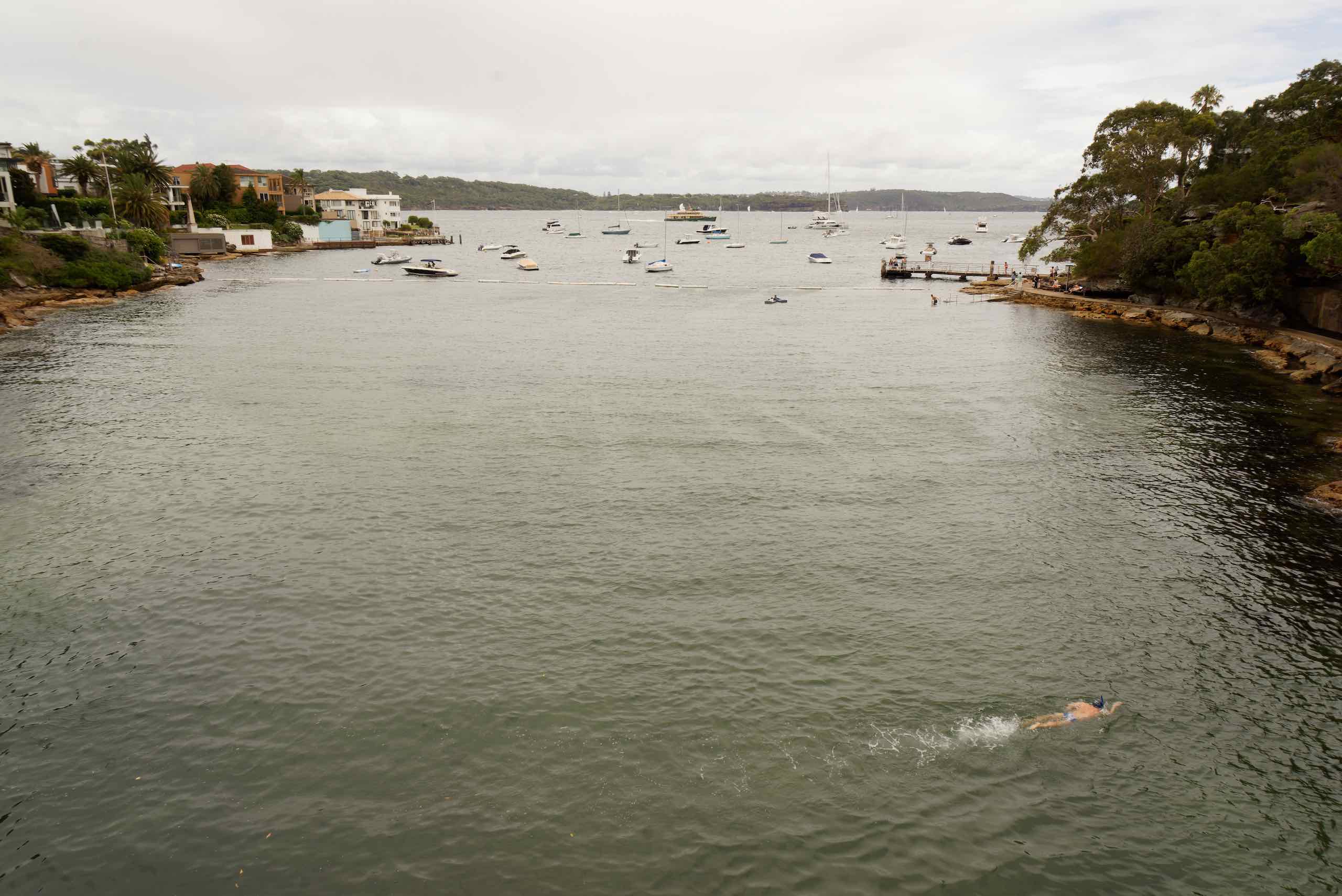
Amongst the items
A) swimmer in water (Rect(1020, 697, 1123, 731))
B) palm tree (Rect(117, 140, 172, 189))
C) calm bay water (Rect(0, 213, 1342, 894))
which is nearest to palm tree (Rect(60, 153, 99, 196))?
palm tree (Rect(117, 140, 172, 189))

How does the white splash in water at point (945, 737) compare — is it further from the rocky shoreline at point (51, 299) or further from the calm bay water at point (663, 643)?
the rocky shoreline at point (51, 299)

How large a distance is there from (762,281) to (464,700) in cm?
11945

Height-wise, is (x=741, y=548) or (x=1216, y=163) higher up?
(x=1216, y=163)

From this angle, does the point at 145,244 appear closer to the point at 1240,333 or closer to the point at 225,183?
the point at 225,183

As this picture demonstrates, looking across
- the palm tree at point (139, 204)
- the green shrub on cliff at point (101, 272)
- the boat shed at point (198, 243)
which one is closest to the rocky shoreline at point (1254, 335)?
the green shrub on cliff at point (101, 272)

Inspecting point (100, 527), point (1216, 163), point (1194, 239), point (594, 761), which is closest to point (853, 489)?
point (594, 761)

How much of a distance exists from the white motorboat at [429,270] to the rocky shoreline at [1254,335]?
8524cm

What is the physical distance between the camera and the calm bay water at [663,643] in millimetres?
17375

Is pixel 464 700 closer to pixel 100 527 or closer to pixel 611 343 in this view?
pixel 100 527

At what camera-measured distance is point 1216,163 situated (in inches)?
3848

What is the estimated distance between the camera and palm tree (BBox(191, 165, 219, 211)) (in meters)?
175

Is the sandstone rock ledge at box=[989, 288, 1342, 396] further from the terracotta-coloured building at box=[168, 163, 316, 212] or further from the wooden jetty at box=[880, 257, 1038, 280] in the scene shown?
the terracotta-coloured building at box=[168, 163, 316, 212]

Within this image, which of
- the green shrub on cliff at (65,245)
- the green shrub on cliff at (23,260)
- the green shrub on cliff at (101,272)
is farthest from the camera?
the green shrub on cliff at (65,245)

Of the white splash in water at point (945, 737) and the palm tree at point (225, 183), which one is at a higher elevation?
the palm tree at point (225, 183)
